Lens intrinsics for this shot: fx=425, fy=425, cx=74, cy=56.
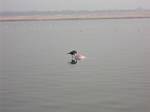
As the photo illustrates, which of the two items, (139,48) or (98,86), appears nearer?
(98,86)

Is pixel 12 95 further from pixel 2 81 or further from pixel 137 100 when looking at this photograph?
pixel 137 100

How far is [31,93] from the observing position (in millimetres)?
13523

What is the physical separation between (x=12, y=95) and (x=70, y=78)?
9.51 ft

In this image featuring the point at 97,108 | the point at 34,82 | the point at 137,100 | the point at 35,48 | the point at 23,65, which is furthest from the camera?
the point at 35,48

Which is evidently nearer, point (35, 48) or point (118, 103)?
point (118, 103)

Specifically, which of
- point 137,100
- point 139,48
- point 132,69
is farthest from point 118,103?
point 139,48

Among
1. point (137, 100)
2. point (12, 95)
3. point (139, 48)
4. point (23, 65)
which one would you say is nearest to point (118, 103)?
point (137, 100)

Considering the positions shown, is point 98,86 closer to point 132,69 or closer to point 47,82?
point 47,82

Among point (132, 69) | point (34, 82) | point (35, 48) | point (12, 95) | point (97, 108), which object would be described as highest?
point (35, 48)

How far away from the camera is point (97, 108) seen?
1135 centimetres

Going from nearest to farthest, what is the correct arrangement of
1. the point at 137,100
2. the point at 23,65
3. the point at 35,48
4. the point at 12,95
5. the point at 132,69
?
the point at 137,100 → the point at 12,95 → the point at 132,69 → the point at 23,65 → the point at 35,48

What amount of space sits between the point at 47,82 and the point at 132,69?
366cm

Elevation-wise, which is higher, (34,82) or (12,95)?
(34,82)

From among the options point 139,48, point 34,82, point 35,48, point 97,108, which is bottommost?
point 97,108
